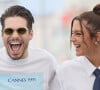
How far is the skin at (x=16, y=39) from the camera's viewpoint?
5.75 ft

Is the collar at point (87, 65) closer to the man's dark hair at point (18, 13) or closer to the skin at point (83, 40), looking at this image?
the skin at point (83, 40)

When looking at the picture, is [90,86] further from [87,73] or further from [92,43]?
[92,43]

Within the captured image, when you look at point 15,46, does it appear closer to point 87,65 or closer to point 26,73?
point 26,73

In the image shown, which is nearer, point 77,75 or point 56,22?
point 77,75

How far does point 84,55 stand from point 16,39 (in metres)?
0.32

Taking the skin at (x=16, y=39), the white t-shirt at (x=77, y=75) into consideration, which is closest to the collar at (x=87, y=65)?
the white t-shirt at (x=77, y=75)

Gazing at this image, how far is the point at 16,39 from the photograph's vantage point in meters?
1.75

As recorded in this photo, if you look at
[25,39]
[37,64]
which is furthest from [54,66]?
[25,39]

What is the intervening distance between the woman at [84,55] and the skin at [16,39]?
208mm

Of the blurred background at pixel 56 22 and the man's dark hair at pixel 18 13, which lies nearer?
the man's dark hair at pixel 18 13

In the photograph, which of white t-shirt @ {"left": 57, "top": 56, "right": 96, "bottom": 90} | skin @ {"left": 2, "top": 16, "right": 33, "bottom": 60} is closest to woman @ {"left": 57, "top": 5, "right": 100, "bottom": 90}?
white t-shirt @ {"left": 57, "top": 56, "right": 96, "bottom": 90}

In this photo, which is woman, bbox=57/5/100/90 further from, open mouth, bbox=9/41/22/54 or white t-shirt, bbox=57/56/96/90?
open mouth, bbox=9/41/22/54

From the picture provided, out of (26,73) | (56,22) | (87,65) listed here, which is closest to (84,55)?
(87,65)

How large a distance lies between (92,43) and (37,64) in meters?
0.29
